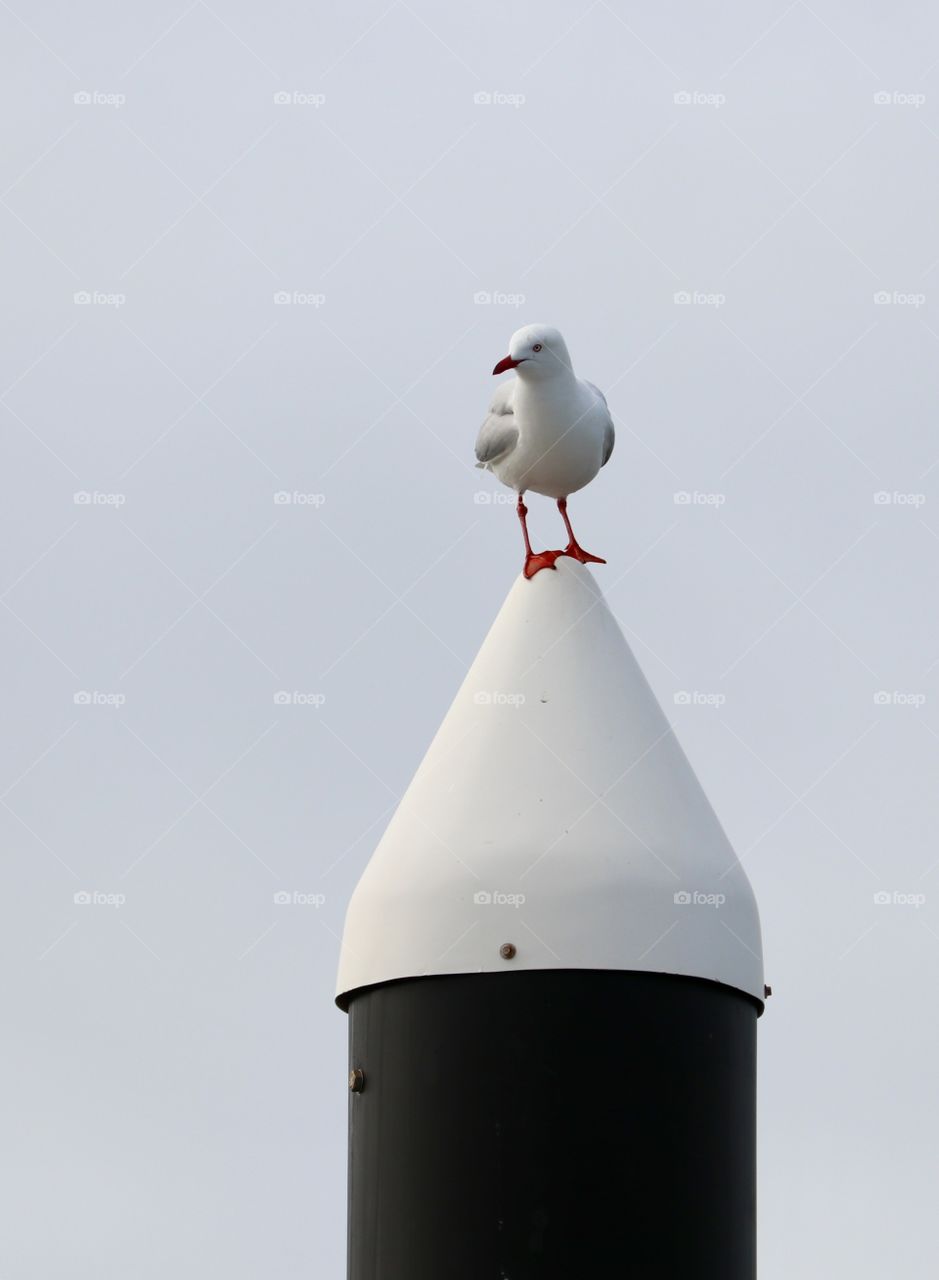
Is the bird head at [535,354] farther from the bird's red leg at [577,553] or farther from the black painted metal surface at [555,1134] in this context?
the black painted metal surface at [555,1134]

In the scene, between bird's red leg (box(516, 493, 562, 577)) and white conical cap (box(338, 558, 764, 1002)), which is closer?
white conical cap (box(338, 558, 764, 1002))

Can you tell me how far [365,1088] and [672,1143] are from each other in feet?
6.16

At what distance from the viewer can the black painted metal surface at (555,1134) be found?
12969 millimetres

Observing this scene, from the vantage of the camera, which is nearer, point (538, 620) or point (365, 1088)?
point (365, 1088)

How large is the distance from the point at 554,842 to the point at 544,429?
314cm

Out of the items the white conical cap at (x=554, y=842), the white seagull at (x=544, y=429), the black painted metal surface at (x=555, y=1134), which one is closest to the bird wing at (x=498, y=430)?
the white seagull at (x=544, y=429)

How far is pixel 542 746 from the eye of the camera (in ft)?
46.8

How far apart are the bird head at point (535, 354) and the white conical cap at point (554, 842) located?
62.0 inches

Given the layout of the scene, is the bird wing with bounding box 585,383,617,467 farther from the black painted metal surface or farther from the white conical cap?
the black painted metal surface

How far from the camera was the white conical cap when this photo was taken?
13.5 m

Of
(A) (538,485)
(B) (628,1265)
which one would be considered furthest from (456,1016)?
(A) (538,485)

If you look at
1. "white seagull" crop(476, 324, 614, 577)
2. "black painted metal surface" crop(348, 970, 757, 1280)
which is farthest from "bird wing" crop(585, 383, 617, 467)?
"black painted metal surface" crop(348, 970, 757, 1280)

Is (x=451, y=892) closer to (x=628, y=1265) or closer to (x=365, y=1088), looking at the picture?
(x=365, y=1088)

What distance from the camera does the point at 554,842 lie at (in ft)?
44.9
